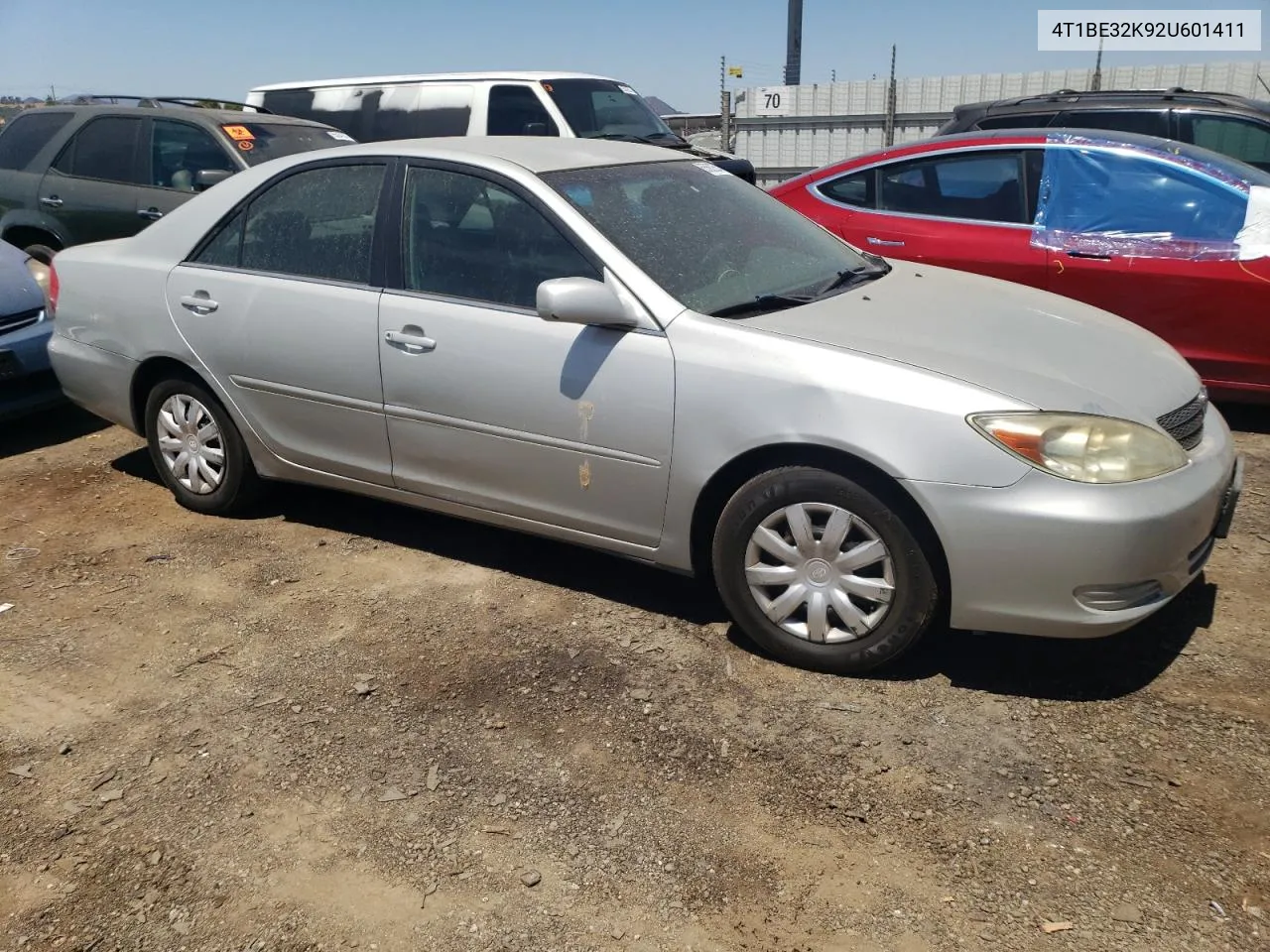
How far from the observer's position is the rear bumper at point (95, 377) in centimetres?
491

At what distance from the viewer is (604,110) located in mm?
10805

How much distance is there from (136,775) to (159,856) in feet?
1.31

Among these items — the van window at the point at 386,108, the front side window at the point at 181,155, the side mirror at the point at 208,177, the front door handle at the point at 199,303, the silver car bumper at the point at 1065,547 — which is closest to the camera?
the silver car bumper at the point at 1065,547

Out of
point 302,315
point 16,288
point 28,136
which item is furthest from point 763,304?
point 28,136

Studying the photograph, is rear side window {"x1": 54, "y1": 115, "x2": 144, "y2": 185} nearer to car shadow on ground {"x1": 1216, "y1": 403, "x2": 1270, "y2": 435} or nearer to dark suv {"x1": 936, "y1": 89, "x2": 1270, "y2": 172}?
dark suv {"x1": 936, "y1": 89, "x2": 1270, "y2": 172}

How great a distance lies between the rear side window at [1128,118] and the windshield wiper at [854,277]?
169 inches

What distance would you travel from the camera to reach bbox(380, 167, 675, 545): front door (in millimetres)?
3592

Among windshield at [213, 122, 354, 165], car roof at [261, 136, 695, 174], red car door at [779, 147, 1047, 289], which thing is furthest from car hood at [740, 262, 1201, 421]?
windshield at [213, 122, 354, 165]

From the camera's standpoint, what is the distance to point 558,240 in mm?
3770

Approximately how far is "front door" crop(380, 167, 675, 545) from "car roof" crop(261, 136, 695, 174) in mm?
98

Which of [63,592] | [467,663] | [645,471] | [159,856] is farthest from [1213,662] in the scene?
[63,592]

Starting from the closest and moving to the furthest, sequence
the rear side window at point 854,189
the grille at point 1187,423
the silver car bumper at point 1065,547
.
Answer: the silver car bumper at point 1065,547, the grille at point 1187,423, the rear side window at point 854,189

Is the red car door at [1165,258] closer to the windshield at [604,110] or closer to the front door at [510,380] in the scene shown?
the front door at [510,380]

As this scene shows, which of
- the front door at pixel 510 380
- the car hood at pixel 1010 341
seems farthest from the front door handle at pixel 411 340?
the car hood at pixel 1010 341
